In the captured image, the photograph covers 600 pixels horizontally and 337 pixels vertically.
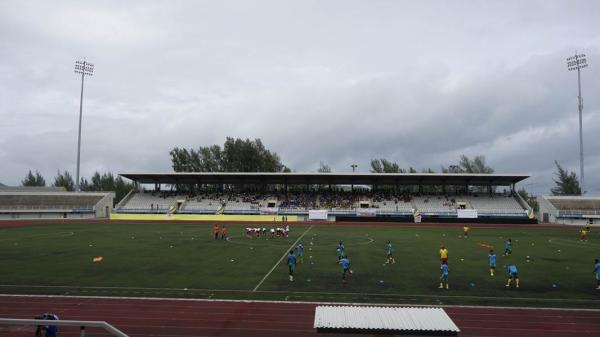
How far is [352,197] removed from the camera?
76812 mm

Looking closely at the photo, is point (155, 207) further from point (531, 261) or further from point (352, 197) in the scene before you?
point (531, 261)

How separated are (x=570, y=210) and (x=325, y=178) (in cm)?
3725

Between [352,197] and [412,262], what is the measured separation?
50.2 meters

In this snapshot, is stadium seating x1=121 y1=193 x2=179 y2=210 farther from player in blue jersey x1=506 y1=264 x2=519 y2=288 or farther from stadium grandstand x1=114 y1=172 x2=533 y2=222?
player in blue jersey x1=506 y1=264 x2=519 y2=288

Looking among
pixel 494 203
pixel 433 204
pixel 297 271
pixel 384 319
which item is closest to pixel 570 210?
pixel 494 203

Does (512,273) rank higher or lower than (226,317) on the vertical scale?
higher

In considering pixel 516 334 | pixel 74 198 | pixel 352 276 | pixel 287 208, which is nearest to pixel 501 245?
pixel 352 276

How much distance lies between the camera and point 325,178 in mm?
75688

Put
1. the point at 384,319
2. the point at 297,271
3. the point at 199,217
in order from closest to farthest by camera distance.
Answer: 1. the point at 384,319
2. the point at 297,271
3. the point at 199,217

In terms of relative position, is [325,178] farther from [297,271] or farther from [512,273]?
[512,273]

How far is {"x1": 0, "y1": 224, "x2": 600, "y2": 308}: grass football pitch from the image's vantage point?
59.8 ft

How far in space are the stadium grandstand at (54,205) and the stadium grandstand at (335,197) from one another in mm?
3126

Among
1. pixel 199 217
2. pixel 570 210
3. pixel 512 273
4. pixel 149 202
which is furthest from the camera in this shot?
pixel 149 202

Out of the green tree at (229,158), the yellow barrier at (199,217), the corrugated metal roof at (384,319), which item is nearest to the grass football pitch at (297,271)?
the corrugated metal roof at (384,319)
